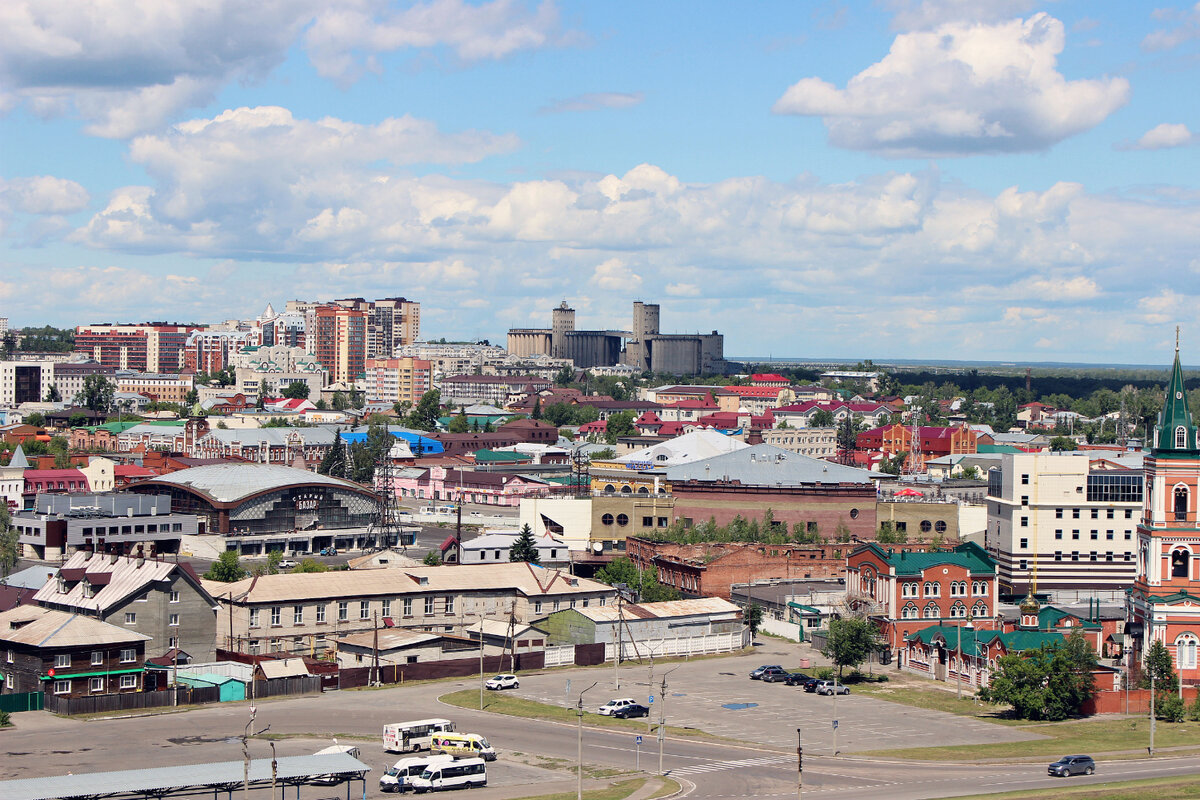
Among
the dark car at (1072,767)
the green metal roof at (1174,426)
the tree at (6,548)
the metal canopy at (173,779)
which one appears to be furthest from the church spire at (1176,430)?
the tree at (6,548)

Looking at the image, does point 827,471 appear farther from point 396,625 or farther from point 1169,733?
point 1169,733

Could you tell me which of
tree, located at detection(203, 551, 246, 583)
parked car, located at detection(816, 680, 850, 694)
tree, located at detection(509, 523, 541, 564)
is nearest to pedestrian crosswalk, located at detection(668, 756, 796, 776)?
parked car, located at detection(816, 680, 850, 694)

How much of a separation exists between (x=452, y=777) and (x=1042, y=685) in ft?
94.9

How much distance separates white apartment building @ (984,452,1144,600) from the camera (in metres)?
109

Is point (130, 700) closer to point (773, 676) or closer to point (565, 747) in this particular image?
point (565, 747)

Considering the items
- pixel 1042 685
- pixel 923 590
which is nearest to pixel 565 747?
pixel 1042 685

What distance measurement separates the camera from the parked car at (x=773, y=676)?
78.4 meters

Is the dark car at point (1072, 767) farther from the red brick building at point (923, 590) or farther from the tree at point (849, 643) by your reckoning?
the red brick building at point (923, 590)

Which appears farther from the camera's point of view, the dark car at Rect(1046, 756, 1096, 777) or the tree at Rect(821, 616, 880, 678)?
the tree at Rect(821, 616, 880, 678)

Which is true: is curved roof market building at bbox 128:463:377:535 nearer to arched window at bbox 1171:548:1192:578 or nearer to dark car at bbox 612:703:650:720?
dark car at bbox 612:703:650:720

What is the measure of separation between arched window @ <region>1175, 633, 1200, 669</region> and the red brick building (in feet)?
50.6

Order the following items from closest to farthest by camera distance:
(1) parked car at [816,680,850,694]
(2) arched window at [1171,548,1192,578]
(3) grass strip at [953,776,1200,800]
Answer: (3) grass strip at [953,776,1200,800] < (1) parked car at [816,680,850,694] < (2) arched window at [1171,548,1192,578]

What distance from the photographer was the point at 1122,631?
8288 centimetres

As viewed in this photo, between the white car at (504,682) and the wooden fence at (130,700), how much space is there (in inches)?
504
